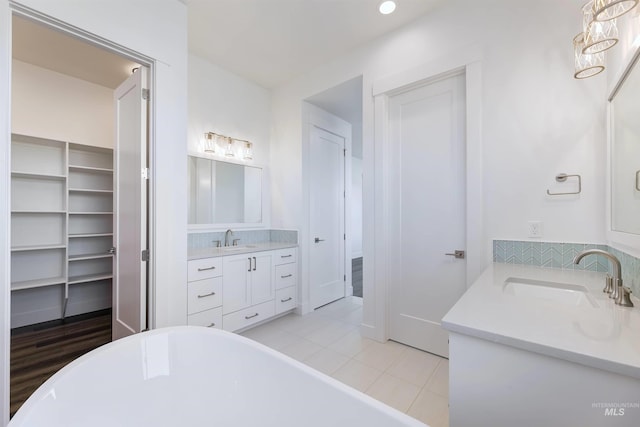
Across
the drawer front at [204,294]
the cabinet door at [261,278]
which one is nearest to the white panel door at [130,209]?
Answer: the drawer front at [204,294]

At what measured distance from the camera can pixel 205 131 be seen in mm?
2906

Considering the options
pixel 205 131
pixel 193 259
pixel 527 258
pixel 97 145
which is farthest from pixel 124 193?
pixel 527 258

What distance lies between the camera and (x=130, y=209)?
6.64 ft

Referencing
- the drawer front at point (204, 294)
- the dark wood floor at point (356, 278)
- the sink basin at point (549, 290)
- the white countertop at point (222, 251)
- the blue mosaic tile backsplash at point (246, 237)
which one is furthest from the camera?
the dark wood floor at point (356, 278)

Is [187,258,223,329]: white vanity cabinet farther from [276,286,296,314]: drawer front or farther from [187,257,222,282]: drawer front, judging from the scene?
[276,286,296,314]: drawer front

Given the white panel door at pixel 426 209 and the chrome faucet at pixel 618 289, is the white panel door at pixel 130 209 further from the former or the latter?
the chrome faucet at pixel 618 289

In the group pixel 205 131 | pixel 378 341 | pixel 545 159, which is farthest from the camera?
pixel 205 131

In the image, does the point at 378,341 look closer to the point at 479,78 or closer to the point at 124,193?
the point at 479,78

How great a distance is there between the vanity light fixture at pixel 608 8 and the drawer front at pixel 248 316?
3065mm

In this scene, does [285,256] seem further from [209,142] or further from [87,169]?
[87,169]

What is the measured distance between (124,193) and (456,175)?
276 cm

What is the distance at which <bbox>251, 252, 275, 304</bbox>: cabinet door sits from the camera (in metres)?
2.74

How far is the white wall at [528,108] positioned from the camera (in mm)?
1591

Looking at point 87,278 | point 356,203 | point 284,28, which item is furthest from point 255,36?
point 356,203
